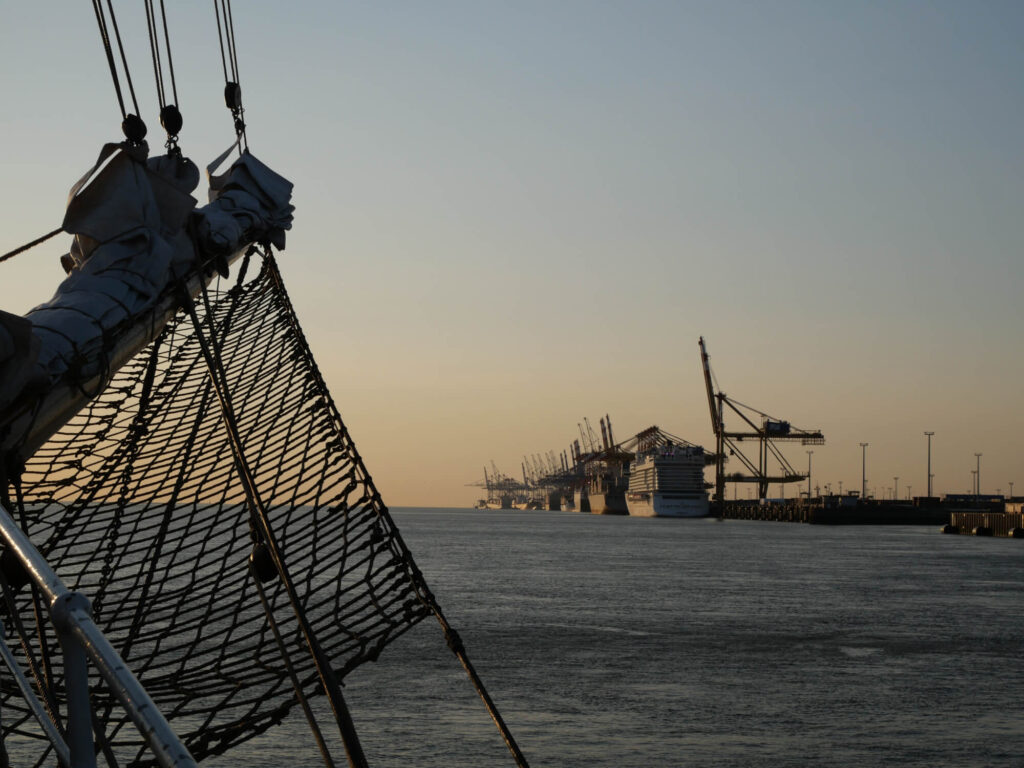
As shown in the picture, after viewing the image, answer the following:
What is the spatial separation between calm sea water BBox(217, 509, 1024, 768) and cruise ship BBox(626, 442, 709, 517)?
96.0 metres

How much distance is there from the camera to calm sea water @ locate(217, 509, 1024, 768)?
18500 millimetres

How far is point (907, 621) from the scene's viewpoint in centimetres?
3738

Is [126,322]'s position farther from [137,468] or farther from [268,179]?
[268,179]

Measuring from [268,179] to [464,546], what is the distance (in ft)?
271

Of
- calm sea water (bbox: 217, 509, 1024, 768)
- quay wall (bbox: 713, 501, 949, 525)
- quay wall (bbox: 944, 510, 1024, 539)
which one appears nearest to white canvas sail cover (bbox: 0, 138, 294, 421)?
calm sea water (bbox: 217, 509, 1024, 768)

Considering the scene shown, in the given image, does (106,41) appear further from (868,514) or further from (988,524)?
(868,514)

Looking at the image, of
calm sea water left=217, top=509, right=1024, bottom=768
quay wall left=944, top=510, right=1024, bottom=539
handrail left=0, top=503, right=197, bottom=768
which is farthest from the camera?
quay wall left=944, top=510, right=1024, bottom=539

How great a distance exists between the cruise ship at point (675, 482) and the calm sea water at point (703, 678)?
9600 cm

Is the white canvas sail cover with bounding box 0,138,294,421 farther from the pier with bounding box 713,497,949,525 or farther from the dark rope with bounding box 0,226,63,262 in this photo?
the pier with bounding box 713,497,949,525

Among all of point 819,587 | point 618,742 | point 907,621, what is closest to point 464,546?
point 819,587

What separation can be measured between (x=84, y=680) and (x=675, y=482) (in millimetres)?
150947

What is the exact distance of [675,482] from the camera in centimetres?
15100

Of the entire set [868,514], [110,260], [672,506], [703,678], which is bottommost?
[703,678]

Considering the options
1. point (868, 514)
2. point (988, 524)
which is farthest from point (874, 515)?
point (988, 524)
